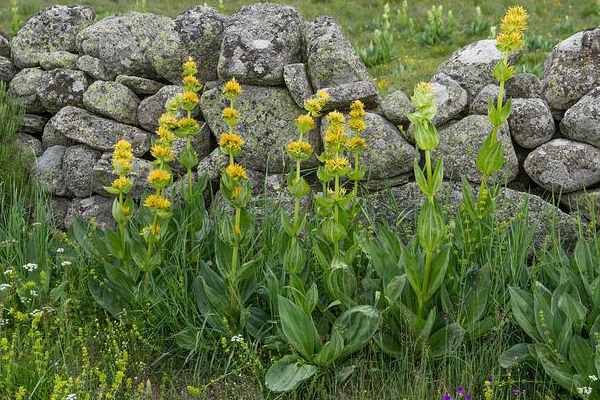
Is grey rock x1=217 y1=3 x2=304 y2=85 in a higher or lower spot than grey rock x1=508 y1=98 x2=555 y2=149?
higher

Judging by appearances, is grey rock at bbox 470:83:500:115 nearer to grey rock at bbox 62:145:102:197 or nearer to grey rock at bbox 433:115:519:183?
grey rock at bbox 433:115:519:183

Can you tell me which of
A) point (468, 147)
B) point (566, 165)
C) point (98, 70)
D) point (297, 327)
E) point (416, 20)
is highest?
point (98, 70)

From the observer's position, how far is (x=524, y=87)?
4.79 meters


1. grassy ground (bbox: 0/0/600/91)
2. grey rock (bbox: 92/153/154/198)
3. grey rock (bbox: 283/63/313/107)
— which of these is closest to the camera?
grey rock (bbox: 283/63/313/107)

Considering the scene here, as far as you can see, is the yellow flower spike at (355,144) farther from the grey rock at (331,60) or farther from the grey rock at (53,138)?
the grey rock at (53,138)

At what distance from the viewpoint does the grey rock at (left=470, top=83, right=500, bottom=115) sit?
462 centimetres

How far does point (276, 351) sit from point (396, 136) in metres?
1.69

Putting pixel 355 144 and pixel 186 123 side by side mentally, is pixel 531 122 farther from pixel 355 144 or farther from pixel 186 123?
pixel 186 123

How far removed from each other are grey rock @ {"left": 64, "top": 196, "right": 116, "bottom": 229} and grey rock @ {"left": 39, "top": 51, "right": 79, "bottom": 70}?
1060mm

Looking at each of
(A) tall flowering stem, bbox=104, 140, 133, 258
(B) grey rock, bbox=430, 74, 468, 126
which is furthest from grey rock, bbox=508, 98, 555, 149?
(A) tall flowering stem, bbox=104, 140, 133, 258

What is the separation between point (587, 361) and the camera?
312 cm

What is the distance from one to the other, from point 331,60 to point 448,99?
0.78 meters

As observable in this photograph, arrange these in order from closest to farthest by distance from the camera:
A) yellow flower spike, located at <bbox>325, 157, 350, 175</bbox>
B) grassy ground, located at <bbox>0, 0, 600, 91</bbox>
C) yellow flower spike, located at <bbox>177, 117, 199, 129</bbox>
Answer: yellow flower spike, located at <bbox>325, 157, 350, 175</bbox> → yellow flower spike, located at <bbox>177, 117, 199, 129</bbox> → grassy ground, located at <bbox>0, 0, 600, 91</bbox>

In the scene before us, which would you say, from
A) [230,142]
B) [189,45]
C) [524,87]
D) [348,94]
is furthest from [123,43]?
[524,87]
